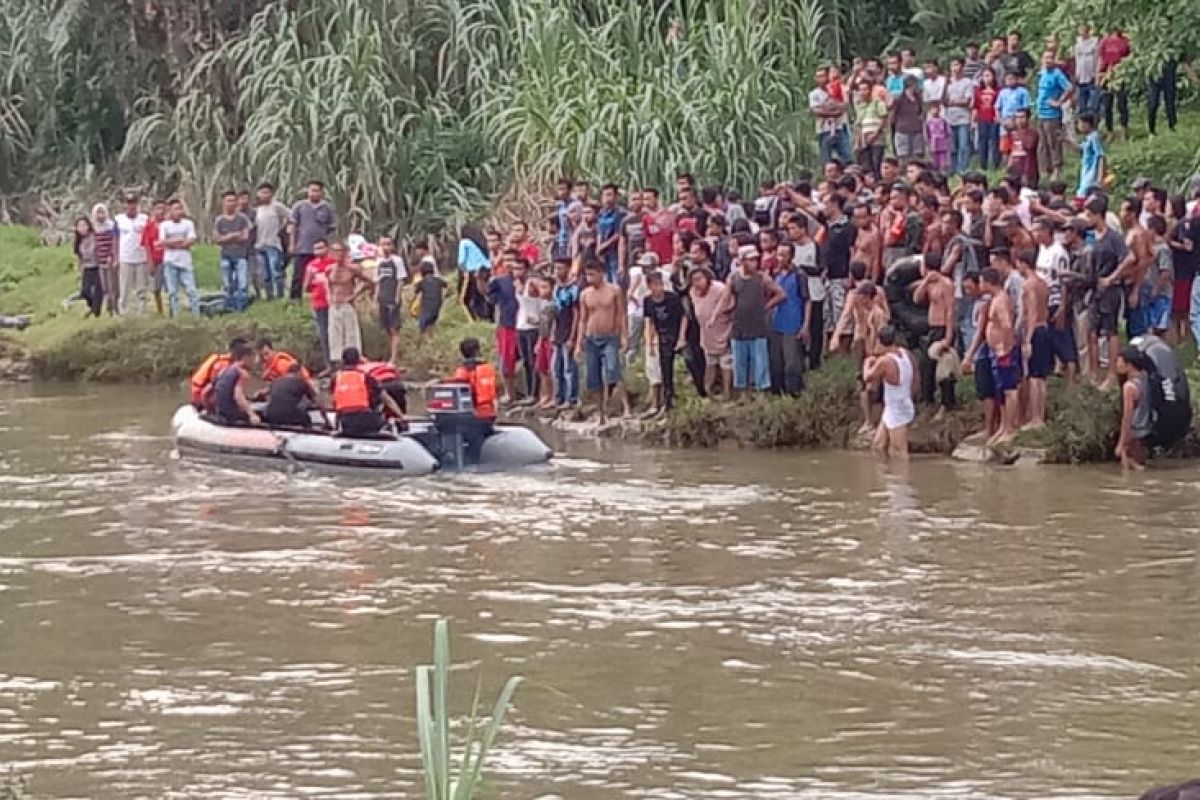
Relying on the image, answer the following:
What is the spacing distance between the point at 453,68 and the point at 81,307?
602cm

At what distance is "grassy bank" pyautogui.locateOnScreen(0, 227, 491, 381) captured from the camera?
2817cm

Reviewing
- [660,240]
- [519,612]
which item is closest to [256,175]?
[660,240]

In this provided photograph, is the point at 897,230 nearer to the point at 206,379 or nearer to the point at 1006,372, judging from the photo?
the point at 1006,372

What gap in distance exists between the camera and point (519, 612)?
1578 cm

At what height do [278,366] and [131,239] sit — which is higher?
[131,239]

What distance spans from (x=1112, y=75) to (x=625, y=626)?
11.4 metres

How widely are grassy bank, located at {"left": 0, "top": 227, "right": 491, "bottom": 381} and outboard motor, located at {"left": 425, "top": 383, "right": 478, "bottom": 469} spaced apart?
5837 mm

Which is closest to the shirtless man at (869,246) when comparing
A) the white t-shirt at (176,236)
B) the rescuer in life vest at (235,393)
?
the rescuer in life vest at (235,393)

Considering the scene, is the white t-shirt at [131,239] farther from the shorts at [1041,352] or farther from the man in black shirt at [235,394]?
the shorts at [1041,352]

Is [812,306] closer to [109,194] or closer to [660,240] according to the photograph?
[660,240]

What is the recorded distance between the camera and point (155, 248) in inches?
1180

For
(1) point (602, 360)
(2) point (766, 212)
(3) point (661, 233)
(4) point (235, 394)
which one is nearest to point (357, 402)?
(4) point (235, 394)

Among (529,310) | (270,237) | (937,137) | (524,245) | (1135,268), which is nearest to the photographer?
(1135,268)

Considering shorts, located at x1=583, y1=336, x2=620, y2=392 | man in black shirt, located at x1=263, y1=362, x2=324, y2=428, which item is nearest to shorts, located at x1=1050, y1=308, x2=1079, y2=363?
shorts, located at x1=583, y1=336, x2=620, y2=392
